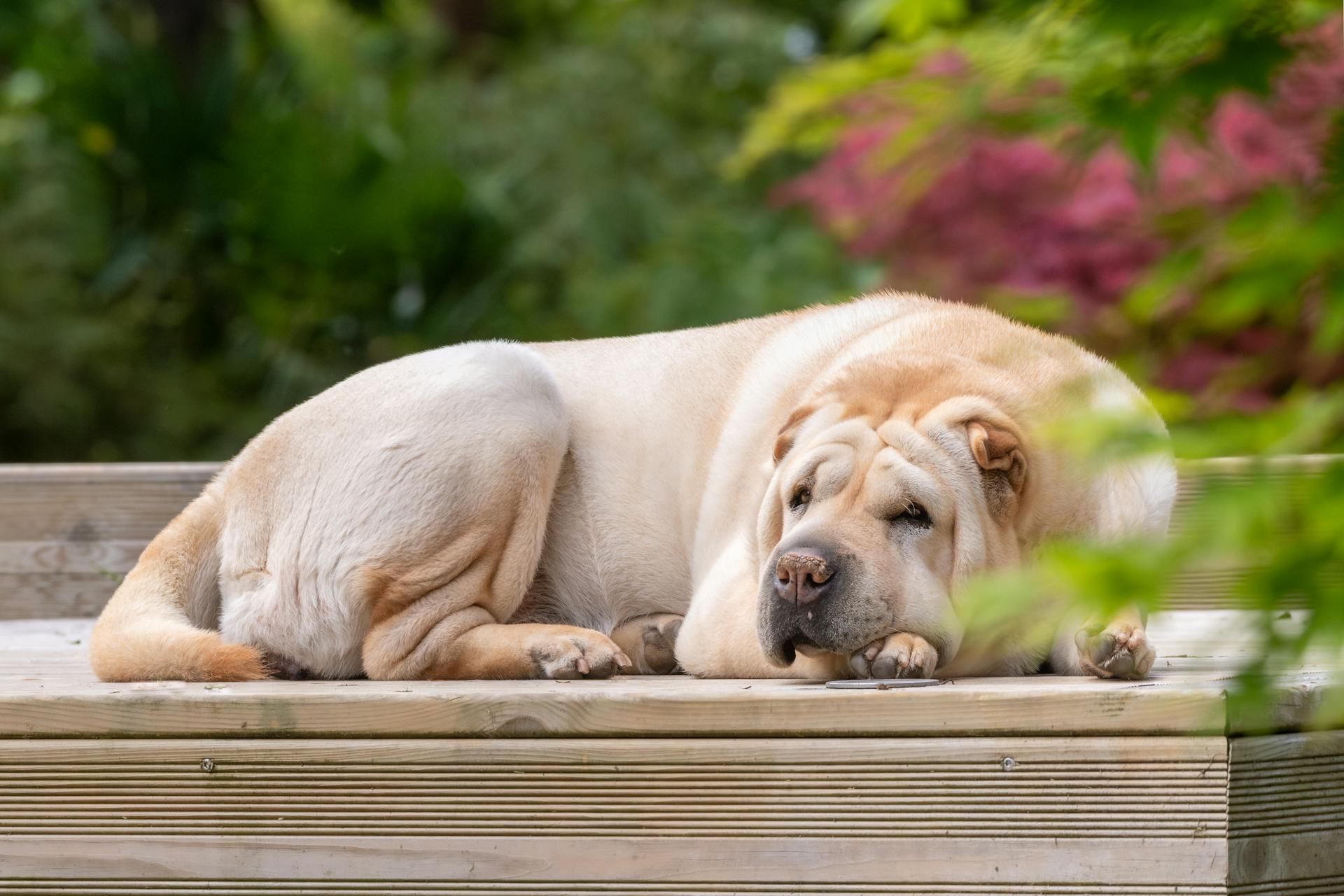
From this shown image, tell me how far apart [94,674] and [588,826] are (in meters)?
1.22

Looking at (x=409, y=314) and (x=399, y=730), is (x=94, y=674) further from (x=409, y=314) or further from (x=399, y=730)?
(x=409, y=314)

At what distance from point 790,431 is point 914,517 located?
0.35 meters

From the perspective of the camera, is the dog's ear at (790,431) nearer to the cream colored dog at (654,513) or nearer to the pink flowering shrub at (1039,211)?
the cream colored dog at (654,513)

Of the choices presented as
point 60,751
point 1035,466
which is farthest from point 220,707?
point 1035,466

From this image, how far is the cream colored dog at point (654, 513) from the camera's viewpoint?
8.42ft

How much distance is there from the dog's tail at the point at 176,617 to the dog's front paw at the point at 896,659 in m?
1.15

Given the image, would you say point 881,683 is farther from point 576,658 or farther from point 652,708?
point 576,658

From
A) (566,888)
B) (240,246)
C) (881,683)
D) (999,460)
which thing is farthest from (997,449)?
(240,246)

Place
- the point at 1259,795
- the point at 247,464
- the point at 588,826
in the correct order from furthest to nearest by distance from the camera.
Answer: the point at 247,464 → the point at 588,826 → the point at 1259,795

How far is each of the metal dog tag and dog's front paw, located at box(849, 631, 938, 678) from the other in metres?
0.02

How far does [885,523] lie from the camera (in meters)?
2.58

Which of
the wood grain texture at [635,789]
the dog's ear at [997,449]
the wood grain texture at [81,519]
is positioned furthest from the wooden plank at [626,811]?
the wood grain texture at [81,519]

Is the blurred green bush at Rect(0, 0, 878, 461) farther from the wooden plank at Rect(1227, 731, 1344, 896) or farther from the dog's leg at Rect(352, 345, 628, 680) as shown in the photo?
the wooden plank at Rect(1227, 731, 1344, 896)

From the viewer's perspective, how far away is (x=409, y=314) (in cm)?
877
